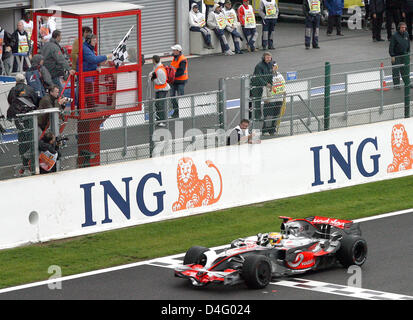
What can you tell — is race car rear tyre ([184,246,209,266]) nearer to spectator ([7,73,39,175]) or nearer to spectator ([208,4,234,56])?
spectator ([7,73,39,175])

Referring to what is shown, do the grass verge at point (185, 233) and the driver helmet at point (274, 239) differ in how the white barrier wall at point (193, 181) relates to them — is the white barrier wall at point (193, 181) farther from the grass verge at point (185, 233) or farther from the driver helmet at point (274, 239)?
the driver helmet at point (274, 239)

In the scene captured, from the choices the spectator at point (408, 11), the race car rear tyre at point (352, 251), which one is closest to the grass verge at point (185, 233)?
the race car rear tyre at point (352, 251)

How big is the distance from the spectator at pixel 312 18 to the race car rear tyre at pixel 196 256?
62.0ft

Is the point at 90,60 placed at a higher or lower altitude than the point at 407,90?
higher

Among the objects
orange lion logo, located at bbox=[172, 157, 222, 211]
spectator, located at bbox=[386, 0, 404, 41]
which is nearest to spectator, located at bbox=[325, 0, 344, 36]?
spectator, located at bbox=[386, 0, 404, 41]

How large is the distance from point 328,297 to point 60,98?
22.3 ft

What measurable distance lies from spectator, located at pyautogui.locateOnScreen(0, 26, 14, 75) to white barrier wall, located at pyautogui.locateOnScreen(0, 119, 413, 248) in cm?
984

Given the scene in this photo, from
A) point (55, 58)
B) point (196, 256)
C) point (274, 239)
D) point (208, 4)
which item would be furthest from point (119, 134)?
point (208, 4)

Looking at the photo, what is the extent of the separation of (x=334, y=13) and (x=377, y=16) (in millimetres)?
1702

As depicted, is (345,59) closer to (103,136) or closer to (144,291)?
(103,136)

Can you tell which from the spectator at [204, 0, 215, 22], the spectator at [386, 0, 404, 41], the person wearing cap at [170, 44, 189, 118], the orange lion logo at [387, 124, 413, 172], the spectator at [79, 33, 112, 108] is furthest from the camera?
the spectator at [386, 0, 404, 41]

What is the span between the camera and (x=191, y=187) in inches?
717

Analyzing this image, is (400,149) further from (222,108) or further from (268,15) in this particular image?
(268,15)

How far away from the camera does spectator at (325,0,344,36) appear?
1309 inches
